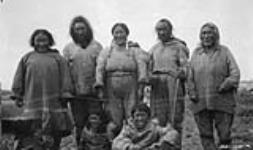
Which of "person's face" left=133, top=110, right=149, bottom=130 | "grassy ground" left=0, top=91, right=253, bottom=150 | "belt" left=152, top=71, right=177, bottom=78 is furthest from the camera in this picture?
"grassy ground" left=0, top=91, right=253, bottom=150

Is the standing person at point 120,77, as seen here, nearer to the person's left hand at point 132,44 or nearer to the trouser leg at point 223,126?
the person's left hand at point 132,44

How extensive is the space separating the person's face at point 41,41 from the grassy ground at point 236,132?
214cm

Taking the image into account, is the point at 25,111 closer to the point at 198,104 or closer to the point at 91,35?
the point at 91,35

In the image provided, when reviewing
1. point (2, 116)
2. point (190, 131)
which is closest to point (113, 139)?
point (2, 116)

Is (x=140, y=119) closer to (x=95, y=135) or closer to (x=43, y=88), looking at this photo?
(x=95, y=135)

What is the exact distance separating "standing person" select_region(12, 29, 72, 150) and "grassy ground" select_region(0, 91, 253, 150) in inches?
67.2

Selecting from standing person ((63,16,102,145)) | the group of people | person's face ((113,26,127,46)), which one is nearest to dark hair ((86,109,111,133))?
the group of people

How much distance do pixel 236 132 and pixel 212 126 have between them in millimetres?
4791

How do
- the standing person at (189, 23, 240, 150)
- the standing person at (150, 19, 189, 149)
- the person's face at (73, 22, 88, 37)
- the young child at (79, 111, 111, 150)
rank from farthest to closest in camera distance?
the person's face at (73, 22, 88, 37), the standing person at (150, 19, 189, 149), the standing person at (189, 23, 240, 150), the young child at (79, 111, 111, 150)

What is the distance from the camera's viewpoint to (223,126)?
1473cm

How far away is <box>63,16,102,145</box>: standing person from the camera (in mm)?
15109

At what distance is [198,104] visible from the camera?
1477 cm

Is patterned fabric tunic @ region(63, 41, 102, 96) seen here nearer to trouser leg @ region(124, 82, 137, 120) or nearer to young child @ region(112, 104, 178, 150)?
trouser leg @ region(124, 82, 137, 120)

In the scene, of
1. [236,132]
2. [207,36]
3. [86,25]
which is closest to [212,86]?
[207,36]
